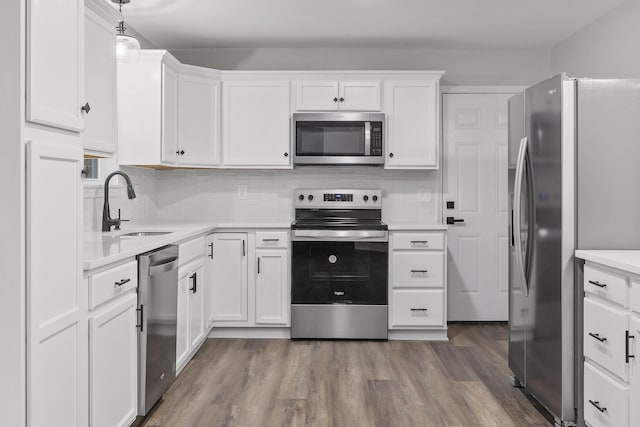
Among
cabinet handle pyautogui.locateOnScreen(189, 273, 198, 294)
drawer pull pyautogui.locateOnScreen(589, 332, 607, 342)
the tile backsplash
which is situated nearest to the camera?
drawer pull pyautogui.locateOnScreen(589, 332, 607, 342)

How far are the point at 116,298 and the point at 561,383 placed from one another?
2.09 metres

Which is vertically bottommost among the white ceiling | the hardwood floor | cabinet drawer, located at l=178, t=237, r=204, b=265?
the hardwood floor

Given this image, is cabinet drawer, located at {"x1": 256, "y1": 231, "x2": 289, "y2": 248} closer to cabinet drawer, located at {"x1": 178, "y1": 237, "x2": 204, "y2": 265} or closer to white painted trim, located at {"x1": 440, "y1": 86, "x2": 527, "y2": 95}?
cabinet drawer, located at {"x1": 178, "y1": 237, "x2": 204, "y2": 265}

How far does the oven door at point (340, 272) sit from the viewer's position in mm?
4141

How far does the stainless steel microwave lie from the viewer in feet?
14.3

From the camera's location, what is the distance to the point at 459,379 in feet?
10.8

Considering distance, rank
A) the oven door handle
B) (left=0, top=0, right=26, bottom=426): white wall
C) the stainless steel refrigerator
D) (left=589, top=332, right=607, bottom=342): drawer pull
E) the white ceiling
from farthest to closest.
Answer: the oven door handle
the white ceiling
the stainless steel refrigerator
(left=589, top=332, right=607, bottom=342): drawer pull
(left=0, top=0, right=26, bottom=426): white wall

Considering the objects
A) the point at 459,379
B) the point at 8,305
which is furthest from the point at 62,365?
the point at 459,379

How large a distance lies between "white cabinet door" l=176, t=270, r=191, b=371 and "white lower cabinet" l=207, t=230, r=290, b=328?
76 cm

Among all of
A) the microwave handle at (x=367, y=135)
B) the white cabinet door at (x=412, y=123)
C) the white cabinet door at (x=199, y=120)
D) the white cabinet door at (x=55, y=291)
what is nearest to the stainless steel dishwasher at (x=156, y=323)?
the white cabinet door at (x=55, y=291)

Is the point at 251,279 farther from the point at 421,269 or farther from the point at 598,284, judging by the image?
the point at 598,284

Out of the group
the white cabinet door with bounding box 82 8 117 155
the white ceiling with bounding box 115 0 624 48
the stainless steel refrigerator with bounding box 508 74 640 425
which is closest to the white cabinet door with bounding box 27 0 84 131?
the white cabinet door with bounding box 82 8 117 155

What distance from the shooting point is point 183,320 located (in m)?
3.31

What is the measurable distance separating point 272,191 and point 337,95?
1053 millimetres
